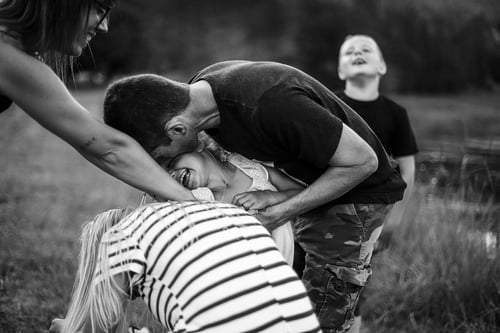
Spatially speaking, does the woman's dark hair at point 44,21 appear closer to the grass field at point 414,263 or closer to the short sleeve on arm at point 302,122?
the short sleeve on arm at point 302,122

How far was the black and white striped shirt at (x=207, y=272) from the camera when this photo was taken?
144 cm

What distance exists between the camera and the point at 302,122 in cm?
190

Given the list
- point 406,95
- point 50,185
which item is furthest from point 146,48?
point 50,185

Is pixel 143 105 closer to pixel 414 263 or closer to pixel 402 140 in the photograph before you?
pixel 402 140

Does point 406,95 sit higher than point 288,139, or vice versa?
point 288,139

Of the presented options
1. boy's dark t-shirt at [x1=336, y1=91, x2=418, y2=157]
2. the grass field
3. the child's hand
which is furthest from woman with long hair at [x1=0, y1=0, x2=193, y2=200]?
boy's dark t-shirt at [x1=336, y1=91, x2=418, y2=157]

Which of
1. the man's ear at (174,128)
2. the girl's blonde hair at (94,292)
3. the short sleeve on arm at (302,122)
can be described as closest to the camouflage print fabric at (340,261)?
the short sleeve on arm at (302,122)

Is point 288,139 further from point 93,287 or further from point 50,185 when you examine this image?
point 50,185

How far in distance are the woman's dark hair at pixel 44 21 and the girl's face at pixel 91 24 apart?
1 centimetres

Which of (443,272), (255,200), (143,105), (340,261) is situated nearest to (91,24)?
(143,105)

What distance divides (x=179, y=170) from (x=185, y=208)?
49cm

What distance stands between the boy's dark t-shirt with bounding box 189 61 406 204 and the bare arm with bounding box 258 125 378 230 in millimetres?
46

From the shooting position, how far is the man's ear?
194 centimetres

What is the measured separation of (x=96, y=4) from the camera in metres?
1.86
